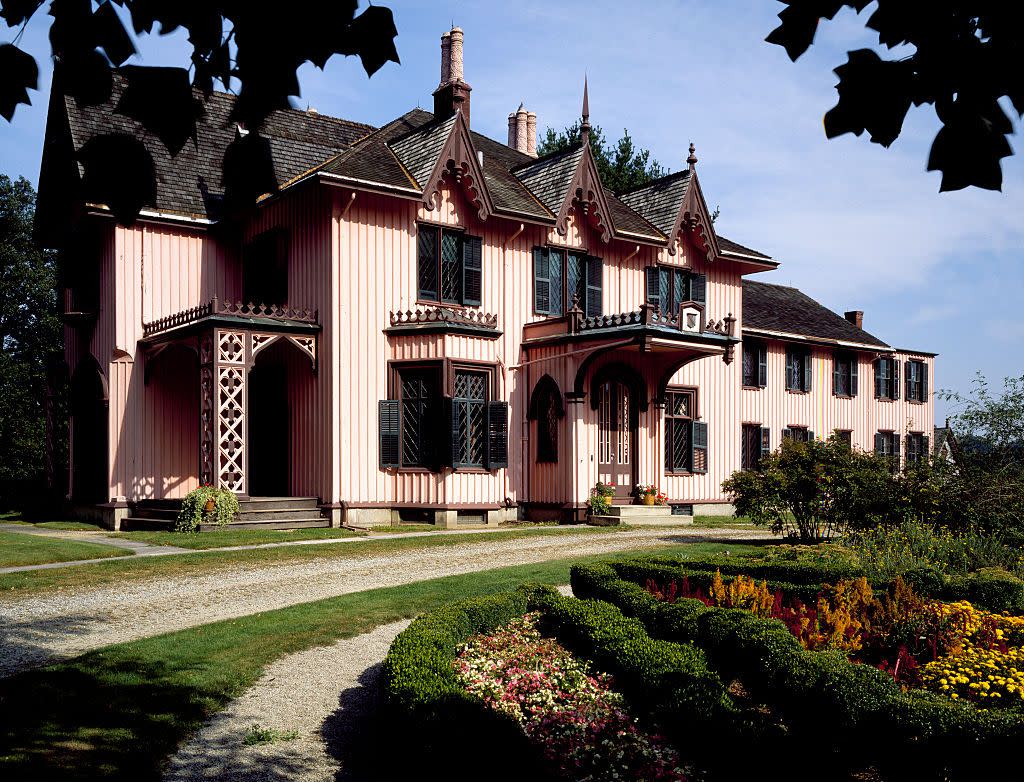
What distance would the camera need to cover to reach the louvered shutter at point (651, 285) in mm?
28375

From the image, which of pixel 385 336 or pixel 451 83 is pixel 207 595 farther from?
pixel 451 83

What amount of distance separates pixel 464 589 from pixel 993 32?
1058 cm

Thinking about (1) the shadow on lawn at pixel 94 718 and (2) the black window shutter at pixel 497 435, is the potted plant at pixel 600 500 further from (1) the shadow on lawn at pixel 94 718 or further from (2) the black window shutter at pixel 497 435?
(1) the shadow on lawn at pixel 94 718

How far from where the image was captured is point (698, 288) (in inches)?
1169

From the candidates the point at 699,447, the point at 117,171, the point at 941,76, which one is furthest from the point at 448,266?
the point at 941,76

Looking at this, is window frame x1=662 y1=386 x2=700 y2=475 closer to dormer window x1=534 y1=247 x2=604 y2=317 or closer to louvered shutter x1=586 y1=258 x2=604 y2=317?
louvered shutter x1=586 y1=258 x2=604 y2=317

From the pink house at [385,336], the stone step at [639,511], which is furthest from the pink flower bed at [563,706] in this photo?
the stone step at [639,511]

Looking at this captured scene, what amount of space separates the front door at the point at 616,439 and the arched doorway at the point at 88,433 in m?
12.5

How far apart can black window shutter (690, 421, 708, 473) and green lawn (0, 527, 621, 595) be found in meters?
10.5

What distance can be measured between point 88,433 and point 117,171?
23.9 meters

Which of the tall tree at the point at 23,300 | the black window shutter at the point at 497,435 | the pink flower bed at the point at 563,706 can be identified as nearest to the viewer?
the pink flower bed at the point at 563,706

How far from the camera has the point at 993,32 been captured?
3.19m

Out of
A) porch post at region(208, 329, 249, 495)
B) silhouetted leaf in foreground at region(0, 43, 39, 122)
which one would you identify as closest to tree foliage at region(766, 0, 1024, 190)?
silhouetted leaf in foreground at region(0, 43, 39, 122)

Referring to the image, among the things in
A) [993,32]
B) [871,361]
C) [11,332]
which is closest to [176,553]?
[993,32]
